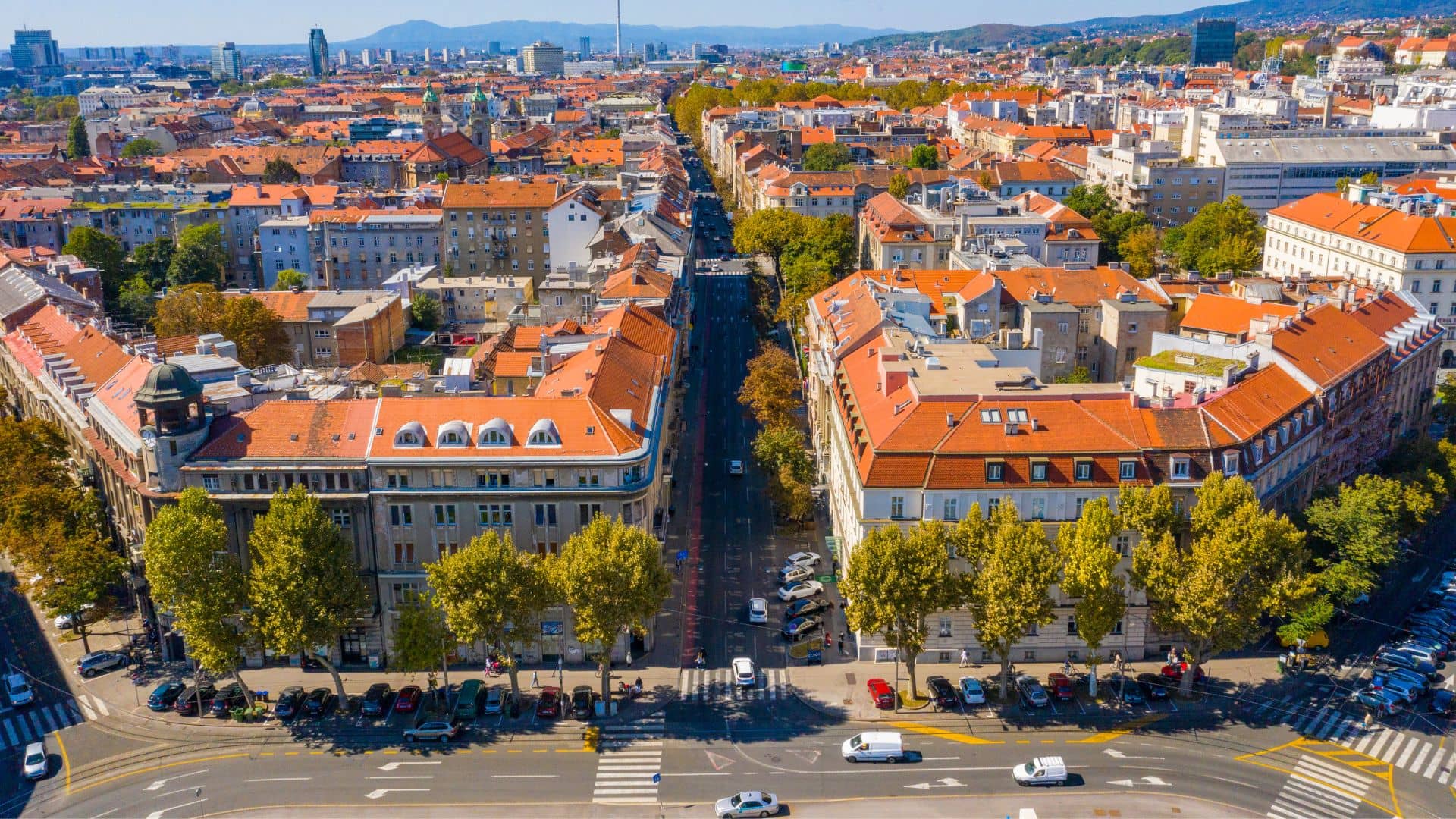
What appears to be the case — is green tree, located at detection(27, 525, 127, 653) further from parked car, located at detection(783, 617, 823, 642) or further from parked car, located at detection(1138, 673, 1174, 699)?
parked car, located at detection(1138, 673, 1174, 699)

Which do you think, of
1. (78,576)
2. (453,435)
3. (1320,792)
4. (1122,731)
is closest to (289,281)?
(78,576)

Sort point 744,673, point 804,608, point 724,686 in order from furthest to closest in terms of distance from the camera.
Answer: point 804,608
point 724,686
point 744,673

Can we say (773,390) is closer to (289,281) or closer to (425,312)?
(425,312)

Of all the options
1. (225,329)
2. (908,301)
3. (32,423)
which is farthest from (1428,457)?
(225,329)

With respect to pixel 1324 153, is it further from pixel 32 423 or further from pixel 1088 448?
pixel 32 423

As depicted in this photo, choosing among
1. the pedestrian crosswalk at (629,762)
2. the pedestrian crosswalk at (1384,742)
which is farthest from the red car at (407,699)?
the pedestrian crosswalk at (1384,742)
